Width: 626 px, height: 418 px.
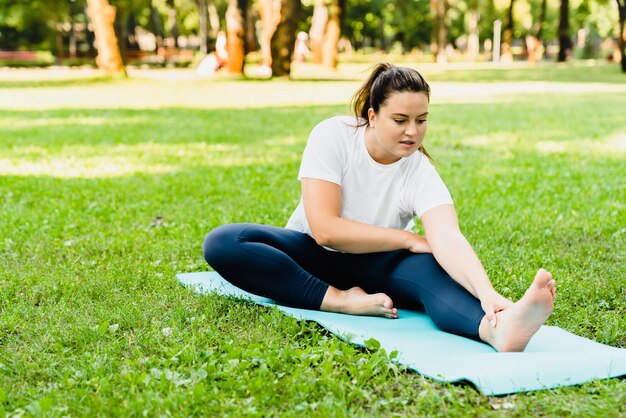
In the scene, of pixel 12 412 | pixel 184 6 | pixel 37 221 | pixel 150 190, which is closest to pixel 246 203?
pixel 150 190

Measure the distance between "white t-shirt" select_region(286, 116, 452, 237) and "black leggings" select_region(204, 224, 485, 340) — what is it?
0.22m

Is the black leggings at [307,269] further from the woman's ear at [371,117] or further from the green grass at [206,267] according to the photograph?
the woman's ear at [371,117]

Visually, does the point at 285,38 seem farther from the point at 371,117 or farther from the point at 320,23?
the point at 371,117

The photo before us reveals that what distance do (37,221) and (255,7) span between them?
1801 inches

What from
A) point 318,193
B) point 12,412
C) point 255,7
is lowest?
point 12,412

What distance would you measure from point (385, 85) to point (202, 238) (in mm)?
2376

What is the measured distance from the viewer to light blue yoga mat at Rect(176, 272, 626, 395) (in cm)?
294

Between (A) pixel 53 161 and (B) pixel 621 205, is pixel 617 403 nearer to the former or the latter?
(B) pixel 621 205

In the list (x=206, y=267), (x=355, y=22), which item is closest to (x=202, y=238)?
(x=206, y=267)

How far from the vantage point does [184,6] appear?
192 ft

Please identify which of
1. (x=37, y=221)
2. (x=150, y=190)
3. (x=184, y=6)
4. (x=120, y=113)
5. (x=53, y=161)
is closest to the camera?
(x=37, y=221)

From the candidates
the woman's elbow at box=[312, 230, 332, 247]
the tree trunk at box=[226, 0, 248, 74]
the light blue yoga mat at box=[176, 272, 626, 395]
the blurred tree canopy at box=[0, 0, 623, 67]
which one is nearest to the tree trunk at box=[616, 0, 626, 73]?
the tree trunk at box=[226, 0, 248, 74]

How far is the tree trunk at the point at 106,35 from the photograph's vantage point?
23.2 m

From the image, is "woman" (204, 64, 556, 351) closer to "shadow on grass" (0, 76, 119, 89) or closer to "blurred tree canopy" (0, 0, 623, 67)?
"shadow on grass" (0, 76, 119, 89)
